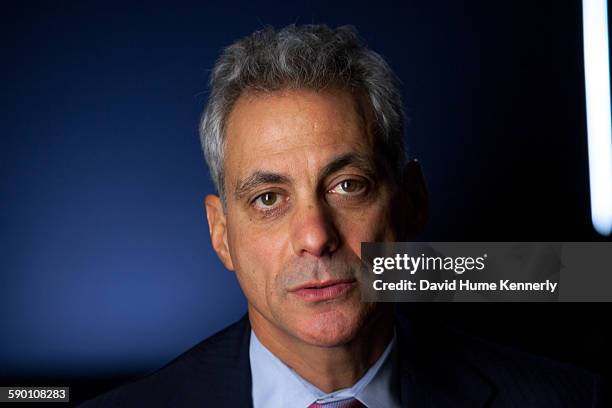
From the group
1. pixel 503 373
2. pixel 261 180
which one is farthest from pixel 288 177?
pixel 503 373

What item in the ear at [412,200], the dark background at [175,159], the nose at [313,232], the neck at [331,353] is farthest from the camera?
the dark background at [175,159]

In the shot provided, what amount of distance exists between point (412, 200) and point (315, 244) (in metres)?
0.37

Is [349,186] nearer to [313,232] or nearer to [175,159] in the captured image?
[313,232]

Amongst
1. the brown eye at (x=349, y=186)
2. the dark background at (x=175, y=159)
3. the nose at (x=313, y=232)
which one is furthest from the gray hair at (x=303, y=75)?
the dark background at (x=175, y=159)

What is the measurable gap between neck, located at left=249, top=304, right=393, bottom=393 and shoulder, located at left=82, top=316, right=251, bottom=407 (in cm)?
9

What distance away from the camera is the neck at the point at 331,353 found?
1.49 meters

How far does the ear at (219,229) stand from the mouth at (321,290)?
0.26m

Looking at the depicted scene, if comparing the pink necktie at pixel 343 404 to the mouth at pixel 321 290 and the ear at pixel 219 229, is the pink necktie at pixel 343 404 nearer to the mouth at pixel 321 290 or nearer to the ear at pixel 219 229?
the mouth at pixel 321 290

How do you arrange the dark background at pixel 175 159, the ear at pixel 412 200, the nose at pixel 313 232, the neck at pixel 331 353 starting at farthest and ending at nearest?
the dark background at pixel 175 159, the ear at pixel 412 200, the neck at pixel 331 353, the nose at pixel 313 232

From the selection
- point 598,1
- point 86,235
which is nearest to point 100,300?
point 86,235

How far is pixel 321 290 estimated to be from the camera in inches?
55.6

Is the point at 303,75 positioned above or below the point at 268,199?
above

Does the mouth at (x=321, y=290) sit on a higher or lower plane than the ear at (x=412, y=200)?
lower

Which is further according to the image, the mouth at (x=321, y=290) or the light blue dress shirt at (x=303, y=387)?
the light blue dress shirt at (x=303, y=387)
